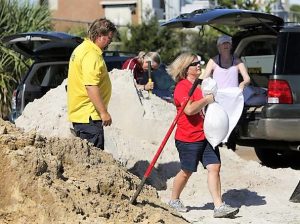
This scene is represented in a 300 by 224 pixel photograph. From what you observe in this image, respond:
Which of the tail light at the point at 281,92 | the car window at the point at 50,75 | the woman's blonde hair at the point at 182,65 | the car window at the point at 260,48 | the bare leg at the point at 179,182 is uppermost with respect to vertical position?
the woman's blonde hair at the point at 182,65

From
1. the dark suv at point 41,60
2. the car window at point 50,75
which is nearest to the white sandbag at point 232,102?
the dark suv at point 41,60

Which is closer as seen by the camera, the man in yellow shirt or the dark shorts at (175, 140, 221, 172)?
the man in yellow shirt

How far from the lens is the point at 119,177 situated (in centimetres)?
588

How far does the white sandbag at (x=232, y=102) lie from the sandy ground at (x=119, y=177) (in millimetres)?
663

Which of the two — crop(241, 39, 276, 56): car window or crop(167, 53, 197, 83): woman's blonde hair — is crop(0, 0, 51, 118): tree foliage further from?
crop(167, 53, 197, 83): woman's blonde hair

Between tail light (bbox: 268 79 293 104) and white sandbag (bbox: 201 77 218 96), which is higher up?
white sandbag (bbox: 201 77 218 96)

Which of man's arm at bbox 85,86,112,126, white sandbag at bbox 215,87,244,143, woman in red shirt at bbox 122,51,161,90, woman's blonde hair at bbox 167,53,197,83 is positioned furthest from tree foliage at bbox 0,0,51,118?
man's arm at bbox 85,86,112,126

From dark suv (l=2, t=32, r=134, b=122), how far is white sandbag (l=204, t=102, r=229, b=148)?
4.35m

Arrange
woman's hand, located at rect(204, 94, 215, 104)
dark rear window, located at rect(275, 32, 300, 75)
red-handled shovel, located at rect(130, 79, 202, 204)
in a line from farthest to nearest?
dark rear window, located at rect(275, 32, 300, 75) → woman's hand, located at rect(204, 94, 215, 104) → red-handled shovel, located at rect(130, 79, 202, 204)

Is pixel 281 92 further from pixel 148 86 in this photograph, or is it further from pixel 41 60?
pixel 41 60

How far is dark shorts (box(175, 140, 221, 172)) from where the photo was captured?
23.5ft

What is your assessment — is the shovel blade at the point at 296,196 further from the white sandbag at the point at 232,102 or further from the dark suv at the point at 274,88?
the dark suv at the point at 274,88

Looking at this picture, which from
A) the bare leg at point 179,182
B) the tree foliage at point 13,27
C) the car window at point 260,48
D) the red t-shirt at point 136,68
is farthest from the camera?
the tree foliage at point 13,27

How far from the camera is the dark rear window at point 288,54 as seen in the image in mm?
9594
